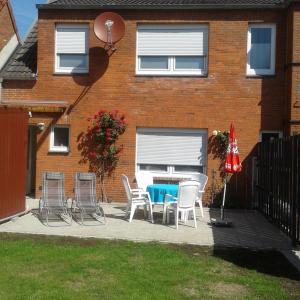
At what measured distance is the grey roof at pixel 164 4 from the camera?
15211 mm

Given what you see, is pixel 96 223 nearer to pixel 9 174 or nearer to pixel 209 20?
pixel 9 174

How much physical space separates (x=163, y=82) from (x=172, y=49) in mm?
1036

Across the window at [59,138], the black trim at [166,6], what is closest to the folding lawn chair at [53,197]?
the window at [59,138]

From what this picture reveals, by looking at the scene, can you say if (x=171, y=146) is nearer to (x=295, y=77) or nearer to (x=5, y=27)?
(x=295, y=77)

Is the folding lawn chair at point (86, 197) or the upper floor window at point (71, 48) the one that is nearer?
the folding lawn chair at point (86, 197)

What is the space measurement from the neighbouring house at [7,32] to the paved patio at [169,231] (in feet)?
26.5

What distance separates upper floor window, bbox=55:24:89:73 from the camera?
16.1m

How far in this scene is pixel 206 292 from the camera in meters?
6.75

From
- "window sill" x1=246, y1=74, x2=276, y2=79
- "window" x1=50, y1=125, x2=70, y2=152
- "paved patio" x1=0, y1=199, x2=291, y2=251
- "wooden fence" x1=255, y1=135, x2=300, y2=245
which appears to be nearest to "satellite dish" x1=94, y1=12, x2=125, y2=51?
"window" x1=50, y1=125, x2=70, y2=152

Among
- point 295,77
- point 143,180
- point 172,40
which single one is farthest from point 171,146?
point 295,77

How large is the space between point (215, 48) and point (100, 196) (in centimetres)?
563

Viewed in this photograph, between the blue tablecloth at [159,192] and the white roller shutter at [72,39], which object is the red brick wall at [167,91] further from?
the blue tablecloth at [159,192]

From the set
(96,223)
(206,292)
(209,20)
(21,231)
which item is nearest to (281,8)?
(209,20)

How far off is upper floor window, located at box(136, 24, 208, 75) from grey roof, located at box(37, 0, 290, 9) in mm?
591
